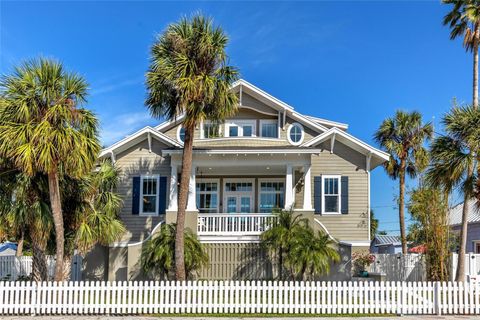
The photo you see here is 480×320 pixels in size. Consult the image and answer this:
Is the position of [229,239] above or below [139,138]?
below

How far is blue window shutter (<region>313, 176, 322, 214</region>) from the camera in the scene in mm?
20922

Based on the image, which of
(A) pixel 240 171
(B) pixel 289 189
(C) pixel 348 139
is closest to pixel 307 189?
(B) pixel 289 189

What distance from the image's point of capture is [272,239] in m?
18.0

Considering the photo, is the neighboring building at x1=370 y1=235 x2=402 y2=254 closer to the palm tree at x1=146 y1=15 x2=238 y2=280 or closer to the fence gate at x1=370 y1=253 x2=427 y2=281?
the fence gate at x1=370 y1=253 x2=427 y2=281

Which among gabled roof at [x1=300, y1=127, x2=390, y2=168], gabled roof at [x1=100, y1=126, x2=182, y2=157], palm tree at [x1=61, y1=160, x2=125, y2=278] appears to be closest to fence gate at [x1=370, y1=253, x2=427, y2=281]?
gabled roof at [x1=300, y1=127, x2=390, y2=168]

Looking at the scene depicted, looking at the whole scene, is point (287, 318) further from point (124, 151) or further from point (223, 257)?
point (124, 151)

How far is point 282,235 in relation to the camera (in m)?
17.5

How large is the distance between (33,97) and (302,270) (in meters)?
10.9

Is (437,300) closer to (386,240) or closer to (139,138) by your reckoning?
(139,138)

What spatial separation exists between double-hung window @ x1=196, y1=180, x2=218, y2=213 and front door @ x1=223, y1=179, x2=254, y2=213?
1.60 feet

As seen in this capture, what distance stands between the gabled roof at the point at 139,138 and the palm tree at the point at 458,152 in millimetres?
10990

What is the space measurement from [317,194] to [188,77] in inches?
350

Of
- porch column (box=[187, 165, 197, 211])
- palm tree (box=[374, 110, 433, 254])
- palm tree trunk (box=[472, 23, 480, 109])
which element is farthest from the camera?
palm tree (box=[374, 110, 433, 254])

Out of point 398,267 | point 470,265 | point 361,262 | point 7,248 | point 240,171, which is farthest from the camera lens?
point 7,248
